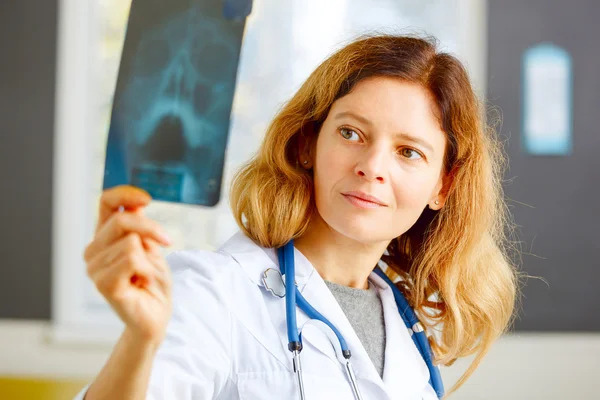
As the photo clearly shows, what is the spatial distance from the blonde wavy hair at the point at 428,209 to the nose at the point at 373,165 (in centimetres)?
13

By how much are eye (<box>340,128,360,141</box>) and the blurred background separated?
1842 millimetres

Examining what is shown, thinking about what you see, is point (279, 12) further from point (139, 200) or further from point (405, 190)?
point (139, 200)

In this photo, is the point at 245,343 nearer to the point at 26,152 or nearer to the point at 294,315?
the point at 294,315

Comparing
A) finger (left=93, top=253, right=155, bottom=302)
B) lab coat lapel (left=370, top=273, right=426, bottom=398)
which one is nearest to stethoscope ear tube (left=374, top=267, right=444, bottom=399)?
lab coat lapel (left=370, top=273, right=426, bottom=398)

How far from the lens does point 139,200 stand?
2.11ft

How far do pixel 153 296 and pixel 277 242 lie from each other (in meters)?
0.53

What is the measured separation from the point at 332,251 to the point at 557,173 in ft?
6.79

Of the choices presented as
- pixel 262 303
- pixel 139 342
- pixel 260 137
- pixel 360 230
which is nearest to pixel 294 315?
pixel 262 303

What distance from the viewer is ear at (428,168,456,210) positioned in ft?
4.46

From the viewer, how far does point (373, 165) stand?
1.14 metres

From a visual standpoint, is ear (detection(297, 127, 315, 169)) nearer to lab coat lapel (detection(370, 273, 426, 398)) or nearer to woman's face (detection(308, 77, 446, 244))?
woman's face (detection(308, 77, 446, 244))

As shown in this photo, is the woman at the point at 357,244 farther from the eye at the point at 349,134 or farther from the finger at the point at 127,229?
the finger at the point at 127,229

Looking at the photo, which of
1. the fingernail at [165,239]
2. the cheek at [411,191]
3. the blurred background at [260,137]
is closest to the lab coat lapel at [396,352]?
the cheek at [411,191]

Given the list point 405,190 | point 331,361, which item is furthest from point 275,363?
point 405,190
